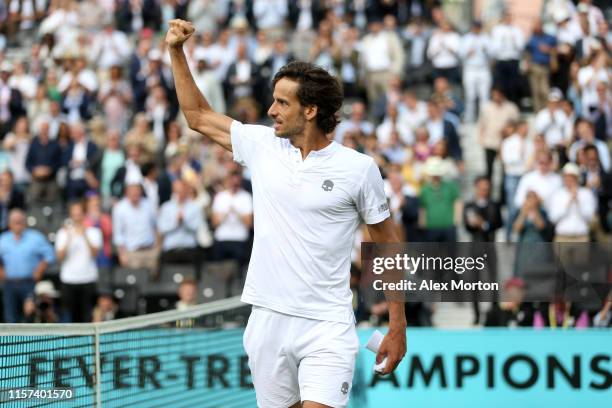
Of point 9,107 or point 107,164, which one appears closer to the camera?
point 107,164

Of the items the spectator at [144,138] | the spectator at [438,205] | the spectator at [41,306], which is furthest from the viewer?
the spectator at [144,138]

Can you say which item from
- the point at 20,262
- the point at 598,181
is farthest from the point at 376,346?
the point at 598,181

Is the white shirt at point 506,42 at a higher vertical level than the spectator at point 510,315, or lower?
higher

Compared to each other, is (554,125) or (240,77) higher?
(240,77)

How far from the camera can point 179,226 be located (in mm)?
17766

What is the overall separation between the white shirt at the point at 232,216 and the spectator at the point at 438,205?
2252 millimetres

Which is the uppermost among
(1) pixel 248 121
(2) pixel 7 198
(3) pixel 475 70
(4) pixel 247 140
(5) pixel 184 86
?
(3) pixel 475 70

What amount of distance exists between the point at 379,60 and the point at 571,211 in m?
6.50

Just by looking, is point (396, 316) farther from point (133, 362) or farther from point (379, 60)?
point (379, 60)

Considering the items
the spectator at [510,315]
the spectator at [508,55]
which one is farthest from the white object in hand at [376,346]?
the spectator at [508,55]

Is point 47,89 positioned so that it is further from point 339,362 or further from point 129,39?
point 339,362

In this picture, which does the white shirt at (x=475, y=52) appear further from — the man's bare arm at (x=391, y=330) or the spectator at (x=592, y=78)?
the man's bare arm at (x=391, y=330)

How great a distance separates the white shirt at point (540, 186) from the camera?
17250mm

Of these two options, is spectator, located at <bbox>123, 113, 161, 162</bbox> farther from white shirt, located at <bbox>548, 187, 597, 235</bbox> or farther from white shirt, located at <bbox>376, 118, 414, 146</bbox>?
white shirt, located at <bbox>548, 187, 597, 235</bbox>
